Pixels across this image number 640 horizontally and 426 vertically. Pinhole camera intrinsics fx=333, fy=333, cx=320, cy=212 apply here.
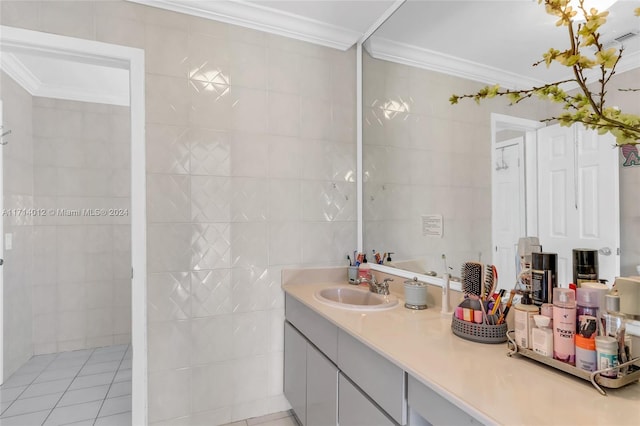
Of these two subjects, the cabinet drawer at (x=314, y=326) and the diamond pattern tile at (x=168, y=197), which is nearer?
the cabinet drawer at (x=314, y=326)

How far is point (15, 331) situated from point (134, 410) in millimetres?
1717

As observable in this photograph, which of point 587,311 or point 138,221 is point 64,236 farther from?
A: point 587,311

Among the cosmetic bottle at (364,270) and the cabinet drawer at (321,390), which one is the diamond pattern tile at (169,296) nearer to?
the cabinet drawer at (321,390)

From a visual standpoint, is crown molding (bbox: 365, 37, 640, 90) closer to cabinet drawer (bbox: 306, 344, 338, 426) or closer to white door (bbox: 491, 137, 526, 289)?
white door (bbox: 491, 137, 526, 289)

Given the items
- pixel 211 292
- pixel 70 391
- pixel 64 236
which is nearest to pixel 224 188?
pixel 211 292

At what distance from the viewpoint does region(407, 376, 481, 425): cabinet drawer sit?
835 mm

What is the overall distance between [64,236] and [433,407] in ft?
11.5

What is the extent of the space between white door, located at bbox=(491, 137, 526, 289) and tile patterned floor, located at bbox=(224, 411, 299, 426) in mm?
1483

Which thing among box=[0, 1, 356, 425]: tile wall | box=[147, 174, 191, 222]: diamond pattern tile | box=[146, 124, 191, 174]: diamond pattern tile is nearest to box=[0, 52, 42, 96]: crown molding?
box=[0, 1, 356, 425]: tile wall

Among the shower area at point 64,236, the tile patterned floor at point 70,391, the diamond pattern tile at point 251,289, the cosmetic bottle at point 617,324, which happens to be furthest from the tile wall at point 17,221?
the cosmetic bottle at point 617,324

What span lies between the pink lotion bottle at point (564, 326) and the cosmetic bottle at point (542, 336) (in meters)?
0.01

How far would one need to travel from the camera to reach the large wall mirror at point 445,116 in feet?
3.92

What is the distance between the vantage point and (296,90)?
2152mm

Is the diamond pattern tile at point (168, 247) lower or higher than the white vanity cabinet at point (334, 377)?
higher
